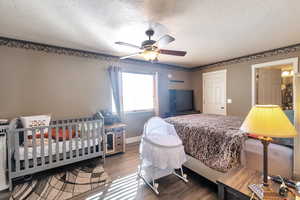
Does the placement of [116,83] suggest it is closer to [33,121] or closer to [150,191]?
[33,121]

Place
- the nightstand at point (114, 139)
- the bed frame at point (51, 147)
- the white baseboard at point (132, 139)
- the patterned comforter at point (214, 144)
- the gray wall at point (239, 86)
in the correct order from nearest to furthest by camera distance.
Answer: the patterned comforter at point (214, 144), the bed frame at point (51, 147), the nightstand at point (114, 139), the gray wall at point (239, 86), the white baseboard at point (132, 139)

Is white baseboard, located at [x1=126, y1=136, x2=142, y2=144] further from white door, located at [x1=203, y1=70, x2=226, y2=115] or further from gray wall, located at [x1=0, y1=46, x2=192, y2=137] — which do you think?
white door, located at [x1=203, y1=70, x2=226, y2=115]

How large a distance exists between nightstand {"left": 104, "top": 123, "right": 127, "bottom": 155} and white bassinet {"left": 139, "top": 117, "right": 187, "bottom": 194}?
98 centimetres

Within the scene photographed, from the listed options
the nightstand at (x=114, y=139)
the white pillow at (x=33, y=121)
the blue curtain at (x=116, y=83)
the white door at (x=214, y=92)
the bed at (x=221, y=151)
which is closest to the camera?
the bed at (x=221, y=151)

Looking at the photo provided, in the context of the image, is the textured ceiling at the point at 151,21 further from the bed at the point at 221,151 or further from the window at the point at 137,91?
the bed at the point at 221,151

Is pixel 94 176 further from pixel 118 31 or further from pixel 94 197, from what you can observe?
pixel 118 31

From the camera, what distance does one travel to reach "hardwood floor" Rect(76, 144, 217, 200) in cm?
185

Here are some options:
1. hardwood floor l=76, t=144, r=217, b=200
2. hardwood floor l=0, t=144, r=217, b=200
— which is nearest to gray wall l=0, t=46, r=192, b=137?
hardwood floor l=0, t=144, r=217, b=200

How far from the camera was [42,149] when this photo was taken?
84.0 inches

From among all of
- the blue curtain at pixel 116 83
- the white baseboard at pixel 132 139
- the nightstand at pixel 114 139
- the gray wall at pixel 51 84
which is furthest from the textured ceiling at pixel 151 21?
the white baseboard at pixel 132 139

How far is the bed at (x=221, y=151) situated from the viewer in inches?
61.3

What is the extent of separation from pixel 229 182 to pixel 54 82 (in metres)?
3.41

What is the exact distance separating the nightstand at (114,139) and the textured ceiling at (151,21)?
181 cm

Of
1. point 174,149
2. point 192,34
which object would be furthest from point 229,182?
point 192,34
